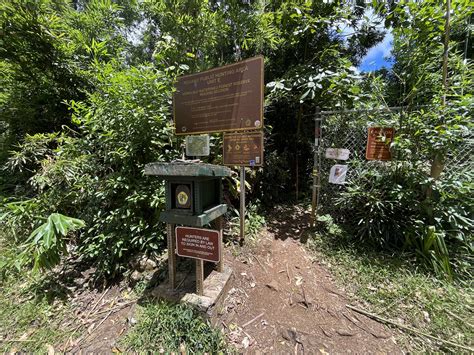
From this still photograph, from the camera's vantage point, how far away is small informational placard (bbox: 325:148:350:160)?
8.52 ft

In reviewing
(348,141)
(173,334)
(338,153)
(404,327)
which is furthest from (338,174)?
(173,334)

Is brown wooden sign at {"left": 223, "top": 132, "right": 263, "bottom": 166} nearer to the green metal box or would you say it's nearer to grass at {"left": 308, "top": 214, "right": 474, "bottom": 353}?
the green metal box

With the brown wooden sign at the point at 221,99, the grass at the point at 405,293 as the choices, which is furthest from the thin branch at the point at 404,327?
the brown wooden sign at the point at 221,99

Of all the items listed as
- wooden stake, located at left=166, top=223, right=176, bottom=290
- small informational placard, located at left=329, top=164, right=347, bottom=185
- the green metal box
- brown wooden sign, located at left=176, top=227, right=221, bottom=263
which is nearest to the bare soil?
wooden stake, located at left=166, top=223, right=176, bottom=290

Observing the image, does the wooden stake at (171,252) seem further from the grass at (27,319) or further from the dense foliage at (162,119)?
the grass at (27,319)

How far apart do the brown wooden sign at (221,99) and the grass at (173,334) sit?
1.93 metres

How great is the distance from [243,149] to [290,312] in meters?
1.77

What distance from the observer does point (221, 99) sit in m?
2.34

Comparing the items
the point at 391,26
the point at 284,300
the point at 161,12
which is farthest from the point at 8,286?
the point at 391,26

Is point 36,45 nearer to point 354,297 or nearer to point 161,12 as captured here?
point 161,12

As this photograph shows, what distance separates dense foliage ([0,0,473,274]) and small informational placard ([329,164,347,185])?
198mm

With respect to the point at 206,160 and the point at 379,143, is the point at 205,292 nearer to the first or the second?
the point at 206,160

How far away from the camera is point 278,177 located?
3641mm

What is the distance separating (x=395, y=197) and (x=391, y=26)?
2123mm
